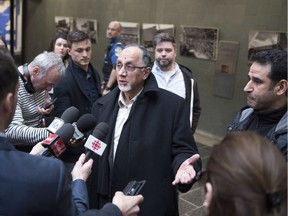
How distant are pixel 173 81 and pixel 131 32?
3.84 m

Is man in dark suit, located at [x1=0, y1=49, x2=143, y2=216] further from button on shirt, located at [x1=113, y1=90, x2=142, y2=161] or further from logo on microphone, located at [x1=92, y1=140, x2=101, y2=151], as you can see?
button on shirt, located at [x1=113, y1=90, x2=142, y2=161]

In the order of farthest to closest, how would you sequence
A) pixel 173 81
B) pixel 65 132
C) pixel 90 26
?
pixel 90 26 < pixel 173 81 < pixel 65 132

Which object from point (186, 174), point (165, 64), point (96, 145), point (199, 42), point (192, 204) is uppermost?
point (199, 42)

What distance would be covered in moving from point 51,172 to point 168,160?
1304 mm

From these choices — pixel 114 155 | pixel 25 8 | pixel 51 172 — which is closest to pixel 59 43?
pixel 114 155

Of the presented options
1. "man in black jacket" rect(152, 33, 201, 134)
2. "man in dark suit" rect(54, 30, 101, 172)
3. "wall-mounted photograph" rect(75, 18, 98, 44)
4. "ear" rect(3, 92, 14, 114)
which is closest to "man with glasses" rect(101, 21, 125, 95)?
"man in black jacket" rect(152, 33, 201, 134)

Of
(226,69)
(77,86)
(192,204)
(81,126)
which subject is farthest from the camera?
(226,69)

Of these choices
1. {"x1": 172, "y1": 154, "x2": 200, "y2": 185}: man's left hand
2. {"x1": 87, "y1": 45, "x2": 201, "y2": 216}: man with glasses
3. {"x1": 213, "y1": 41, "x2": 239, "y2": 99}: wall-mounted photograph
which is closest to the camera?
{"x1": 172, "y1": 154, "x2": 200, "y2": 185}: man's left hand

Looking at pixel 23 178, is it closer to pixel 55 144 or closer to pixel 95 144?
pixel 55 144

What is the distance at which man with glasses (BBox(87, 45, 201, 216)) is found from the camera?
2.40 meters

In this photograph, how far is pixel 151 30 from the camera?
7.02 metres

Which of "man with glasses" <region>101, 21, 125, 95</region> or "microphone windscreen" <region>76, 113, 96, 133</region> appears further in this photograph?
"man with glasses" <region>101, 21, 125, 95</region>

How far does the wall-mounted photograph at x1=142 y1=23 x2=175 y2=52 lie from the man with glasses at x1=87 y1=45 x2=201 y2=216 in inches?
168

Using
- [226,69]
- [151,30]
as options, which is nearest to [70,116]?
[226,69]
